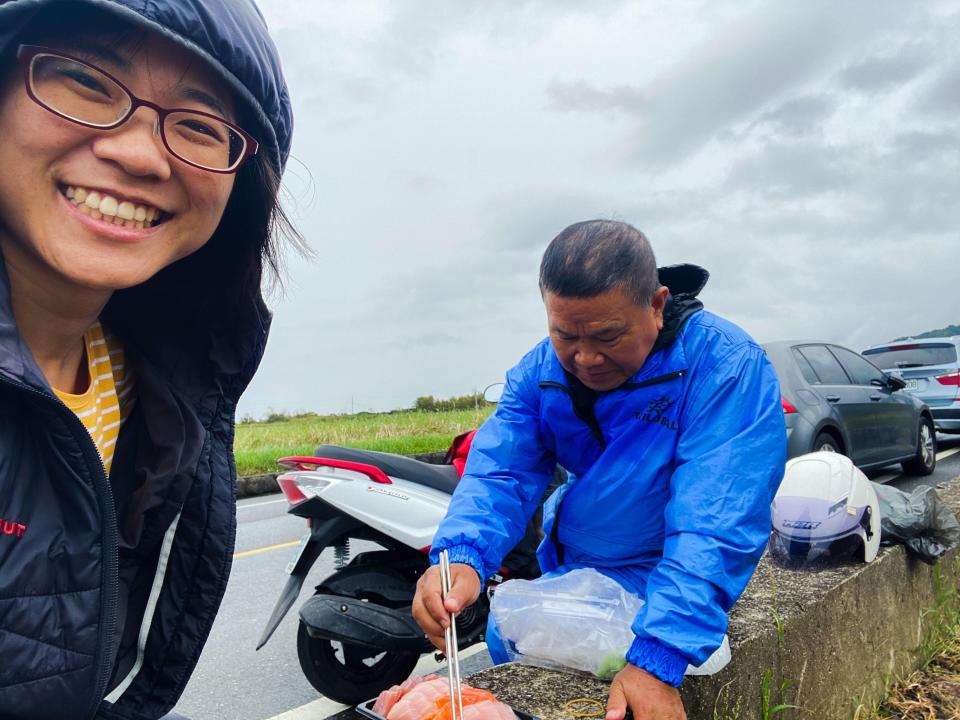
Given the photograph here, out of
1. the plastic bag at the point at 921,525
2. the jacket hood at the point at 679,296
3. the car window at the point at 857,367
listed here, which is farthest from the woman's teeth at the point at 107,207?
the car window at the point at 857,367

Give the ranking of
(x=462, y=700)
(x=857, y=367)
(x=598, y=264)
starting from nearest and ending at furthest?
(x=462, y=700) → (x=598, y=264) → (x=857, y=367)

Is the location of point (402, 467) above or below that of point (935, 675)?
above

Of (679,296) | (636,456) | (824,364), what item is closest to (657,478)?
(636,456)

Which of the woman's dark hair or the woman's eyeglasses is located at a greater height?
the woman's eyeglasses

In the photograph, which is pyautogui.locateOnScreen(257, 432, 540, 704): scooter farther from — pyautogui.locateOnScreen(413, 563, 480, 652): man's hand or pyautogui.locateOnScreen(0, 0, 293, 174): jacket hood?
pyautogui.locateOnScreen(0, 0, 293, 174): jacket hood

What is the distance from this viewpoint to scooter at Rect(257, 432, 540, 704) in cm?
306

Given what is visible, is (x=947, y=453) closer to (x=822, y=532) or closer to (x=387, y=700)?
(x=822, y=532)

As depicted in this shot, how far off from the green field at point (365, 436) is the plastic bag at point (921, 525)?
7.95 m

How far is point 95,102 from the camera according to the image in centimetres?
104

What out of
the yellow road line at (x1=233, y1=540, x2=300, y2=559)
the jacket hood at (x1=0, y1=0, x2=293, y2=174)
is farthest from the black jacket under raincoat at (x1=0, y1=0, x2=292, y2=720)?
the yellow road line at (x1=233, y1=540, x2=300, y2=559)

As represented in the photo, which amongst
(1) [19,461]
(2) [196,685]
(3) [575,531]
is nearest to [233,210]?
(1) [19,461]

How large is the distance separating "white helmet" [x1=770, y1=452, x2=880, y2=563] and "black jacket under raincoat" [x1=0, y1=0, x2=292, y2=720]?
95.4 inches

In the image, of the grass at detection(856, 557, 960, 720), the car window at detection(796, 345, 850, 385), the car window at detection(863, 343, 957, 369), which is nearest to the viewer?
the grass at detection(856, 557, 960, 720)

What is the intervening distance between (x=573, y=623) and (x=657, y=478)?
0.45m
